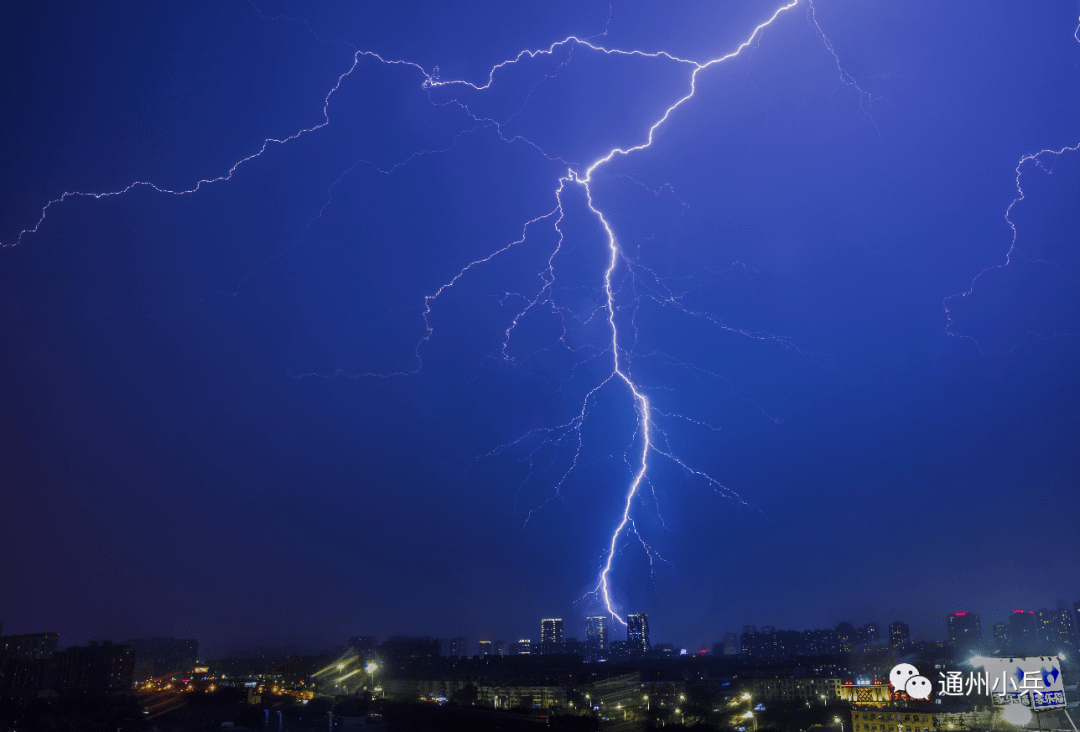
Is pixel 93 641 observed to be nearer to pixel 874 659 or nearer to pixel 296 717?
pixel 296 717

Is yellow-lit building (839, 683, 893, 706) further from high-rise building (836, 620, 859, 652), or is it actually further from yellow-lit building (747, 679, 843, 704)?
high-rise building (836, 620, 859, 652)

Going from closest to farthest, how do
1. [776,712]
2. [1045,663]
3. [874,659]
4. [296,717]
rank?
[1045,663], [296,717], [776,712], [874,659]

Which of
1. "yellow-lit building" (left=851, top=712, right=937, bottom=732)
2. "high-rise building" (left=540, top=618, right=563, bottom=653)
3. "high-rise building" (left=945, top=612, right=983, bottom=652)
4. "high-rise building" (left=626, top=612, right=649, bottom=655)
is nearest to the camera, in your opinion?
"yellow-lit building" (left=851, top=712, right=937, bottom=732)

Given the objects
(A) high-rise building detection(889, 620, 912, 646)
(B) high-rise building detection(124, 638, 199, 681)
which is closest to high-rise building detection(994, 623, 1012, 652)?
(A) high-rise building detection(889, 620, 912, 646)

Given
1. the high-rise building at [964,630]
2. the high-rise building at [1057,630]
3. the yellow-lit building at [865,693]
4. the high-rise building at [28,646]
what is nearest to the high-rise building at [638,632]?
the yellow-lit building at [865,693]

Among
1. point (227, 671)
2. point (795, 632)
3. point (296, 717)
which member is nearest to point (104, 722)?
point (296, 717)
